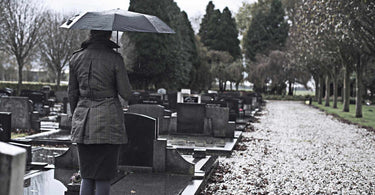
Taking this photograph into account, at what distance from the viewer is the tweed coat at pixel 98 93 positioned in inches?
161

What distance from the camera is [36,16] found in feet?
96.6

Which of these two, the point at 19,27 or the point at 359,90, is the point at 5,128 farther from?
the point at 19,27

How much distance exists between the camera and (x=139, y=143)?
297 inches

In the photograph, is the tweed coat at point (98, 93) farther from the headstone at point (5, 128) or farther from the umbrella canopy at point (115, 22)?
the headstone at point (5, 128)

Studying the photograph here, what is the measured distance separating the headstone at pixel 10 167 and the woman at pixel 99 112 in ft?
7.02

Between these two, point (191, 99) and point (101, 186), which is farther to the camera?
point (191, 99)

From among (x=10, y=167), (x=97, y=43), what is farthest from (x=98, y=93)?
(x=10, y=167)

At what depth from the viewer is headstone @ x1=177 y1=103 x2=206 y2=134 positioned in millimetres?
13570

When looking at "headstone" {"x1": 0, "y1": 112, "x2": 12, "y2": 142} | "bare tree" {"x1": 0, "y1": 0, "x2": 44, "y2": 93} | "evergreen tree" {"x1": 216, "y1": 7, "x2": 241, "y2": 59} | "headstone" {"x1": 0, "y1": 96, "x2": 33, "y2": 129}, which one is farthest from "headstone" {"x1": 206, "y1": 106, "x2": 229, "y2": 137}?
"evergreen tree" {"x1": 216, "y1": 7, "x2": 241, "y2": 59}

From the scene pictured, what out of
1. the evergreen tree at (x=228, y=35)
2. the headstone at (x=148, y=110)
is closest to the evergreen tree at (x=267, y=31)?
the evergreen tree at (x=228, y=35)

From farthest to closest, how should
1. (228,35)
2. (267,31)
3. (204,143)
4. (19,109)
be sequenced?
(228,35)
(267,31)
(19,109)
(204,143)

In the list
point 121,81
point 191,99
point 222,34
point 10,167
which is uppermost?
point 222,34

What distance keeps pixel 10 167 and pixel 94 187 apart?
2597 mm

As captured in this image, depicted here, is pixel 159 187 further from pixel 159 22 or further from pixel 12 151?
pixel 12 151
